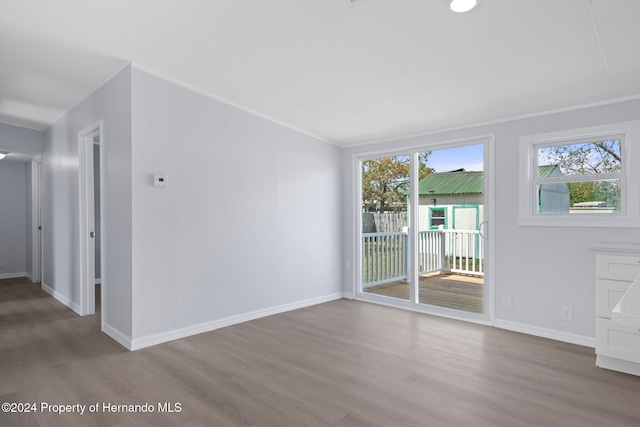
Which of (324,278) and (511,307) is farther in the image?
(324,278)

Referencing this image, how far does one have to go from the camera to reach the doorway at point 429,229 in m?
4.03

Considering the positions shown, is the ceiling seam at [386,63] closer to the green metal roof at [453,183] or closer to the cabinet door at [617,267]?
the green metal roof at [453,183]

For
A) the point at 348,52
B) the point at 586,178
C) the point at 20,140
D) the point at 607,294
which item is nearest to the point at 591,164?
the point at 586,178

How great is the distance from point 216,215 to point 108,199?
104 centimetres

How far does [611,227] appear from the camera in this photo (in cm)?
311

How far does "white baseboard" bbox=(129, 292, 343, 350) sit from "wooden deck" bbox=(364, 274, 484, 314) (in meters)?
1.30

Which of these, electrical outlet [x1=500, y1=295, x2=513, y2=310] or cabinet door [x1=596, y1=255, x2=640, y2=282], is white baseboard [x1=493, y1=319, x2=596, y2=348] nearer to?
electrical outlet [x1=500, y1=295, x2=513, y2=310]

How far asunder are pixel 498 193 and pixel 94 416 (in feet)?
12.8

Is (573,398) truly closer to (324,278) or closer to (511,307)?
(511,307)

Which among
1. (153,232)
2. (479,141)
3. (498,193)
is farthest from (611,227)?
(153,232)

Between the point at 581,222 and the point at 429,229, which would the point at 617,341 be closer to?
the point at 581,222

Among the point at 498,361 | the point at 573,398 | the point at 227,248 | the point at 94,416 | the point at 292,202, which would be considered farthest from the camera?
the point at 292,202

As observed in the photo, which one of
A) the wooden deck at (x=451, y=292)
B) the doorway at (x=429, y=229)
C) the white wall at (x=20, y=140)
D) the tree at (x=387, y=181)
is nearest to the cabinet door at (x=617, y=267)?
the doorway at (x=429, y=229)

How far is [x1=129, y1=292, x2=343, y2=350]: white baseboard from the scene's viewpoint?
317 cm
